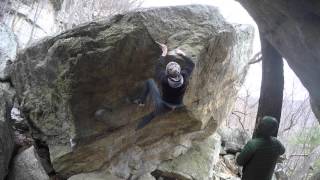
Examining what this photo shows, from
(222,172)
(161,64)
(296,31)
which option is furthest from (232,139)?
(296,31)

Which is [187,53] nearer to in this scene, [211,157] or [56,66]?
[56,66]

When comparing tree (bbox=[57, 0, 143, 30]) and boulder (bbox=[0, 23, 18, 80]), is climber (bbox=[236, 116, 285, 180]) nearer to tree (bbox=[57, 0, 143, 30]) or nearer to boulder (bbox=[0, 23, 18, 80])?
boulder (bbox=[0, 23, 18, 80])

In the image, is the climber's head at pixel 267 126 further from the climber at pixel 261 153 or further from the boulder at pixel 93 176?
the boulder at pixel 93 176

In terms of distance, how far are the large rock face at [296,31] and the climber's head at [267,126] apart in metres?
0.76

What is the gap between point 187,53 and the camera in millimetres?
8547

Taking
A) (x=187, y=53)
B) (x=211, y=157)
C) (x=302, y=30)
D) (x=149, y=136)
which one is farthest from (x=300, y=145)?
(x=302, y=30)

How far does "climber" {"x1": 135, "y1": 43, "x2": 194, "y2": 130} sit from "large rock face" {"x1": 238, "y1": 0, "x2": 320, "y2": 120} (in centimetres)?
146

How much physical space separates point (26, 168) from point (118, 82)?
13.9 feet

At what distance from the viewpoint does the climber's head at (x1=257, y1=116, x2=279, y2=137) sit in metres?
6.59

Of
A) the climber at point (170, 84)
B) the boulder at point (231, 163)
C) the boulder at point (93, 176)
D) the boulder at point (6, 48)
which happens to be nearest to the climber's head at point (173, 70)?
the climber at point (170, 84)

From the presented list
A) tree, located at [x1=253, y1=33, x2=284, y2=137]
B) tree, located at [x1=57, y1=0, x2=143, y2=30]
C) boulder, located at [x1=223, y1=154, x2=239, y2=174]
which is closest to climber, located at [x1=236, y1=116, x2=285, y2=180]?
tree, located at [x1=253, y1=33, x2=284, y2=137]

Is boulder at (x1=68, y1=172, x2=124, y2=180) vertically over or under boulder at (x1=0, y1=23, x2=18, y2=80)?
under

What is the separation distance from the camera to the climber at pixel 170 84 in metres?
7.08

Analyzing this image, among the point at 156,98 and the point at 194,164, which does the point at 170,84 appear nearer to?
the point at 156,98
